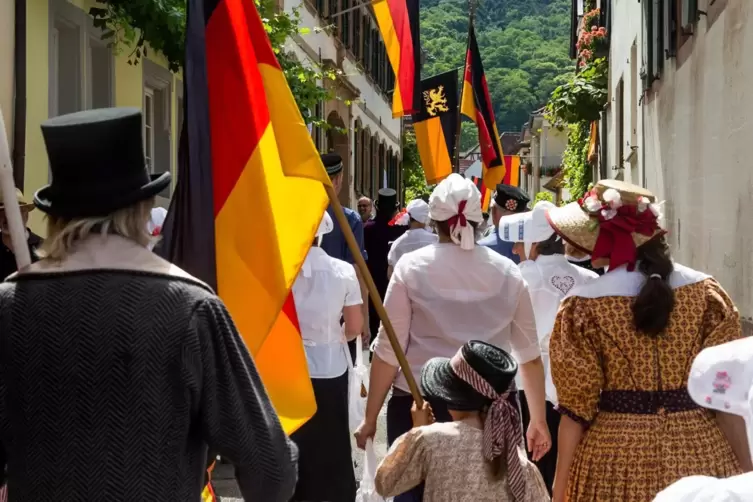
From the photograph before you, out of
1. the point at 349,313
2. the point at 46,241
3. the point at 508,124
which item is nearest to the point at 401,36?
the point at 349,313

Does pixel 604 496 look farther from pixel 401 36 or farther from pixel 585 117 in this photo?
pixel 585 117

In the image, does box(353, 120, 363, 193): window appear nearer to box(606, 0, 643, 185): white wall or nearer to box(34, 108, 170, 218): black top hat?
box(606, 0, 643, 185): white wall

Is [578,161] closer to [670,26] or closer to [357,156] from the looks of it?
[357,156]

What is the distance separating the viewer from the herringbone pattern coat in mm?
2824

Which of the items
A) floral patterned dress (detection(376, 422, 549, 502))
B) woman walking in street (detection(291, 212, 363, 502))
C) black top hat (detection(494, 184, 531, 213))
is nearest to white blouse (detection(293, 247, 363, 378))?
woman walking in street (detection(291, 212, 363, 502))

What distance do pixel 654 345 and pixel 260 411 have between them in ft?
6.07

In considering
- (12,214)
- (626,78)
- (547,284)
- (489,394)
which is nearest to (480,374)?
(489,394)

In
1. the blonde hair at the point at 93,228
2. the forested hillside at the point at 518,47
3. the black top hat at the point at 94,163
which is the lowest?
the blonde hair at the point at 93,228

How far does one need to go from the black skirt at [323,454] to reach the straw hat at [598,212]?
236 cm

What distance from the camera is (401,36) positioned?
14.9 m

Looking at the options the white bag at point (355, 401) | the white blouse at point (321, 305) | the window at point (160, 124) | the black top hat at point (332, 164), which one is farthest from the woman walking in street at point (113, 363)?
the window at point (160, 124)

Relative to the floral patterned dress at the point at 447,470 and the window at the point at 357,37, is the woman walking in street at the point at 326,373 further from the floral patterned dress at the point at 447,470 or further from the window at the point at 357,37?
the window at the point at 357,37

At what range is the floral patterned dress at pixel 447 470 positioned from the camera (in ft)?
14.6

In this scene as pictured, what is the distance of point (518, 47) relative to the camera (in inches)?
4508
